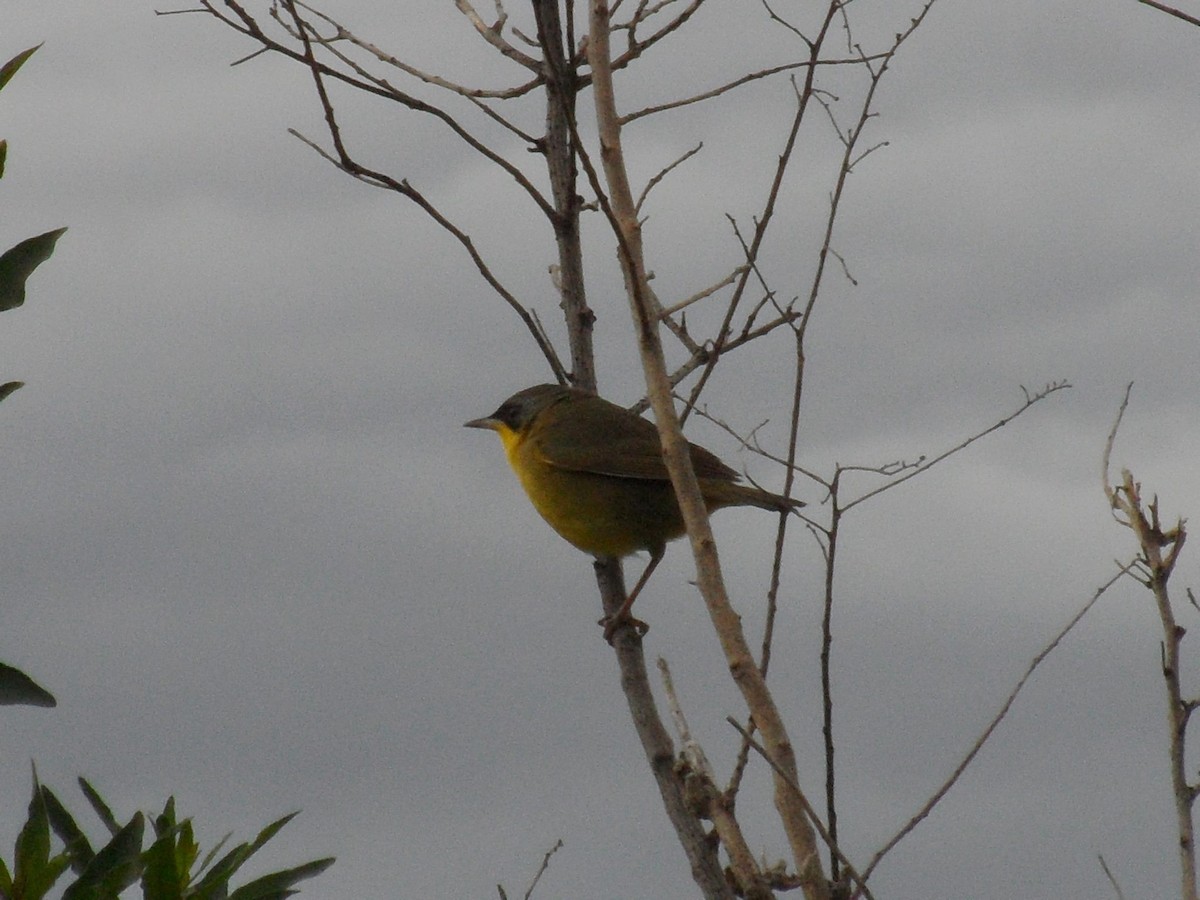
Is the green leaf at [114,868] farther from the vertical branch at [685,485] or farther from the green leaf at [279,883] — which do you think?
the vertical branch at [685,485]

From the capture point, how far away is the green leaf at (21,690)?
9.23ft

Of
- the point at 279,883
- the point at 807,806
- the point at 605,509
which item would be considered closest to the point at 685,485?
the point at 807,806

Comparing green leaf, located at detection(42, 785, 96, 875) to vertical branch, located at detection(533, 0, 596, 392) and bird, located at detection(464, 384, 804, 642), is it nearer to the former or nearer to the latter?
vertical branch, located at detection(533, 0, 596, 392)

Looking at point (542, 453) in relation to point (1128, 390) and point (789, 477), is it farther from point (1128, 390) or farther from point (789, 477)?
point (789, 477)

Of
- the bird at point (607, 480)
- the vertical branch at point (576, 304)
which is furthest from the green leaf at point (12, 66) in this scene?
the bird at point (607, 480)

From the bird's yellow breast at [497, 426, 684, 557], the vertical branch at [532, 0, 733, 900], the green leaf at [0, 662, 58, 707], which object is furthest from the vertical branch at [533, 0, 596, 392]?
the green leaf at [0, 662, 58, 707]

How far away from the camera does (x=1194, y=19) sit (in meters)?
2.95

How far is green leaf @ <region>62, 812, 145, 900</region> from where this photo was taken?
2756 millimetres

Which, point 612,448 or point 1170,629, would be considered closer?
point 1170,629

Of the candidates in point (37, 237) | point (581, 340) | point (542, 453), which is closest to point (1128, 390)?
point (581, 340)

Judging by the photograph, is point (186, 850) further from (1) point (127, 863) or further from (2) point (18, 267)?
(2) point (18, 267)

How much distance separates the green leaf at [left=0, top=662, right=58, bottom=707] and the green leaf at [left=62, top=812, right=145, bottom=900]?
1.00 ft

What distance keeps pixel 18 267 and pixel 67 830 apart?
3.88ft

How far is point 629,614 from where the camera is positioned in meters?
5.66
